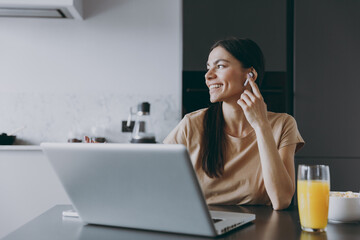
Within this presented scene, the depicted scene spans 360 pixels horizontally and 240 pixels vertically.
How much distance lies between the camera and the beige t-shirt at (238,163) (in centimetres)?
152

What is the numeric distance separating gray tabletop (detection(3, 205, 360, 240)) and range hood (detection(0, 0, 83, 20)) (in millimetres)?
1939

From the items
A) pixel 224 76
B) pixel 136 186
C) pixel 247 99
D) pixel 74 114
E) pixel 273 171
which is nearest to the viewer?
pixel 136 186

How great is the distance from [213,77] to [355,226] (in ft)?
2.75

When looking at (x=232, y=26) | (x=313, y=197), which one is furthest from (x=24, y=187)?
(x=313, y=197)

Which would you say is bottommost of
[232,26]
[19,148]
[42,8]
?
[19,148]

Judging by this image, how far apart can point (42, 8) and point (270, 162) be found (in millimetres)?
2051

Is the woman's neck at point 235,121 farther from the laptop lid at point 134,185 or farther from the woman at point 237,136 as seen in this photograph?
the laptop lid at point 134,185

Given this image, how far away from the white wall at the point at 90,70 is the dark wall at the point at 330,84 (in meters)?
0.87

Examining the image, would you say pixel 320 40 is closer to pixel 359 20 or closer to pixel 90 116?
pixel 359 20

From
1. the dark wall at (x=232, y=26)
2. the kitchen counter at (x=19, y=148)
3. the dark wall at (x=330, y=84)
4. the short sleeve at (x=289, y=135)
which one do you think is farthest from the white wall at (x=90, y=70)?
the short sleeve at (x=289, y=135)

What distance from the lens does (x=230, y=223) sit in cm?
89

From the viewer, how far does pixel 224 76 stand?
1.65 metres

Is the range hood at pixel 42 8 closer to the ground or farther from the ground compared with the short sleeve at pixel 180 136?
farther from the ground

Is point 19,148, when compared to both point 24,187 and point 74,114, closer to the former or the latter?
point 24,187
